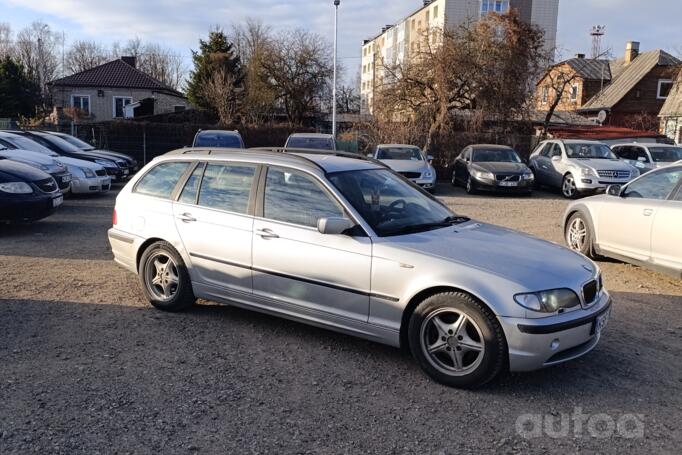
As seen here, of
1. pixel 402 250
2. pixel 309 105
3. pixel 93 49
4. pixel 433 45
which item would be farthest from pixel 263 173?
pixel 93 49

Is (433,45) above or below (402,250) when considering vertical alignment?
above

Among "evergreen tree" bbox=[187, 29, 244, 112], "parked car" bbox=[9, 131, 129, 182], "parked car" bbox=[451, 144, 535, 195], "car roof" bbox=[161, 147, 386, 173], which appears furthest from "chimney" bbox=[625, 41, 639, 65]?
"car roof" bbox=[161, 147, 386, 173]

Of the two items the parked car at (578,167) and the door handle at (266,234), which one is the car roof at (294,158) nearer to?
the door handle at (266,234)

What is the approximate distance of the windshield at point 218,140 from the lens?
59.7ft

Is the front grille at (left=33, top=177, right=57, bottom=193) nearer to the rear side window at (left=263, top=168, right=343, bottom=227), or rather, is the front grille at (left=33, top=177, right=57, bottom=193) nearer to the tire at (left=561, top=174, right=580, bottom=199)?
the rear side window at (left=263, top=168, right=343, bottom=227)

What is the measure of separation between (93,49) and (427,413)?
95845 millimetres

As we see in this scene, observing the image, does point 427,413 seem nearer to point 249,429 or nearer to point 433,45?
point 249,429

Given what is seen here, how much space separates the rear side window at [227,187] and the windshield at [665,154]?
17.6 metres

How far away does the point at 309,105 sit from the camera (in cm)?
4372

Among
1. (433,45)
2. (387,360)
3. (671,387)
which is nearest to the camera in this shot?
(671,387)

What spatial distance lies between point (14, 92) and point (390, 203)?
5333 cm

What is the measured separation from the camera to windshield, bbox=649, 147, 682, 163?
62.5 feet

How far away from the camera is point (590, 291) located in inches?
174

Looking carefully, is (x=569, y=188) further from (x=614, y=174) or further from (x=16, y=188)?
(x=16, y=188)
